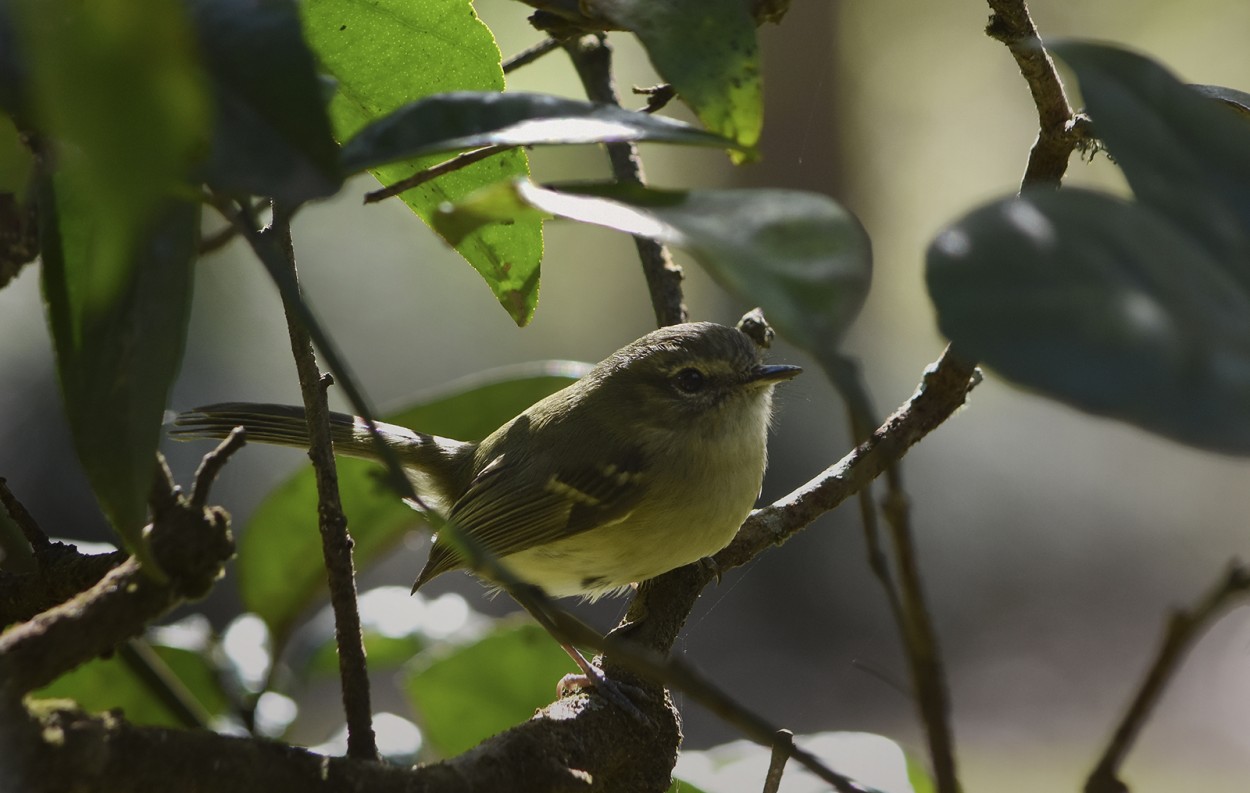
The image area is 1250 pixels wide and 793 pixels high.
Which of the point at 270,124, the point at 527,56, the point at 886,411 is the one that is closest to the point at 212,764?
the point at 270,124

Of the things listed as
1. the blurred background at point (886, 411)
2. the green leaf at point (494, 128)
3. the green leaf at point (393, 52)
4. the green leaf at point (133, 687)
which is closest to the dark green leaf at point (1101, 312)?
the green leaf at point (494, 128)

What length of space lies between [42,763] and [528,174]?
0.75 meters

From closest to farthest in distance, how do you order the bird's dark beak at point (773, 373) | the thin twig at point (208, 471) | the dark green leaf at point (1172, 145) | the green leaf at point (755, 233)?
the green leaf at point (755, 233), the dark green leaf at point (1172, 145), the thin twig at point (208, 471), the bird's dark beak at point (773, 373)

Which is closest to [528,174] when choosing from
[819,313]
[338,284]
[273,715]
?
[819,313]

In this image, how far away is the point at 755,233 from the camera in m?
0.75

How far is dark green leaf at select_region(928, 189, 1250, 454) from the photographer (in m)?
0.66

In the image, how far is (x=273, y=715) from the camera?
70.6 inches

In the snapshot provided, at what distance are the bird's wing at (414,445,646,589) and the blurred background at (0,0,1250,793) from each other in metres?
1.64

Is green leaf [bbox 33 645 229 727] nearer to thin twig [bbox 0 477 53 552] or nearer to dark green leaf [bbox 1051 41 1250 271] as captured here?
thin twig [bbox 0 477 53 552]

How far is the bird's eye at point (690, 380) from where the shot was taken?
8.58 ft

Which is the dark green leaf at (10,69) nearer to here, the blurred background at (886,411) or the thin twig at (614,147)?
the thin twig at (614,147)

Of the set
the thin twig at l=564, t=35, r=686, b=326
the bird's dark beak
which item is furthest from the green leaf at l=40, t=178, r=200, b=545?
the bird's dark beak

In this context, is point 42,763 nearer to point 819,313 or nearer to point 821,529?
point 819,313

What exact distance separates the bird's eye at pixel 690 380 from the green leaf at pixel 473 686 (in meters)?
0.86
